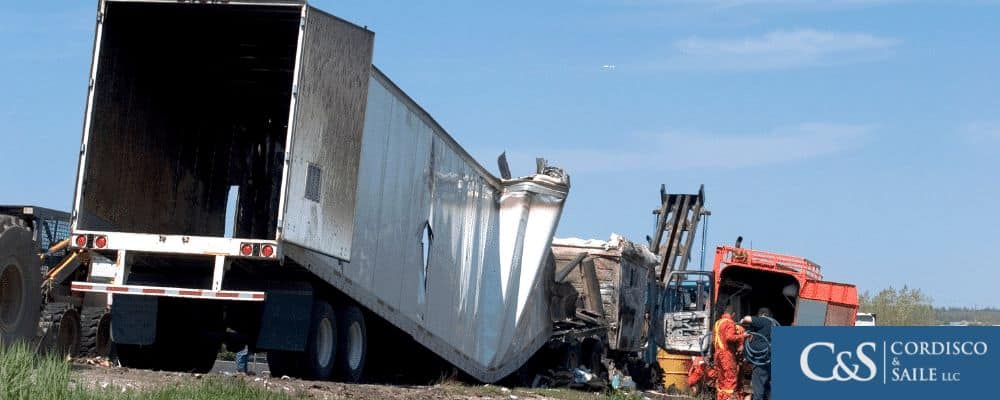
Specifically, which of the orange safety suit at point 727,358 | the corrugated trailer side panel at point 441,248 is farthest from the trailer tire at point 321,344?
the orange safety suit at point 727,358

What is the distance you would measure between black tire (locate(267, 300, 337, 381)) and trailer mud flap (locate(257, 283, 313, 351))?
0.14m

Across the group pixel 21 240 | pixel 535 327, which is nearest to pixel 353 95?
pixel 21 240

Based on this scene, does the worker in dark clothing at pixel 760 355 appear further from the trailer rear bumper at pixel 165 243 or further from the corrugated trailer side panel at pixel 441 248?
the trailer rear bumper at pixel 165 243

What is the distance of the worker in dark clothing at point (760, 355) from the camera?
16859mm

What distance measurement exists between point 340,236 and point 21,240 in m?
2.84

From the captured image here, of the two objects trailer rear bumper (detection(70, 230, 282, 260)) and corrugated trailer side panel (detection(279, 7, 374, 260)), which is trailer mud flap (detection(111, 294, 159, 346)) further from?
corrugated trailer side panel (detection(279, 7, 374, 260))

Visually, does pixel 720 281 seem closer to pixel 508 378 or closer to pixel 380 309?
pixel 508 378

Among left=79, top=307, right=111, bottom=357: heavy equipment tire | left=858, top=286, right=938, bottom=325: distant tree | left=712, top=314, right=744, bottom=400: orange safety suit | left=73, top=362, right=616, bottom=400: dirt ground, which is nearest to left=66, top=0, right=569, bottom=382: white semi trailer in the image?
left=79, top=307, right=111, bottom=357: heavy equipment tire

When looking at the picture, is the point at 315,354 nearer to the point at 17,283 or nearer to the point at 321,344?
the point at 321,344

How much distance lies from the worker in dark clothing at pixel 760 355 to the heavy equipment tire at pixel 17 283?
8.12 meters

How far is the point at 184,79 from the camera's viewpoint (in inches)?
584

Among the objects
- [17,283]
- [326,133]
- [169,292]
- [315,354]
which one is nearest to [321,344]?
[315,354]

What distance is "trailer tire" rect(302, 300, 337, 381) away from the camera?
14156 millimetres

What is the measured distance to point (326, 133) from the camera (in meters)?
12.9
